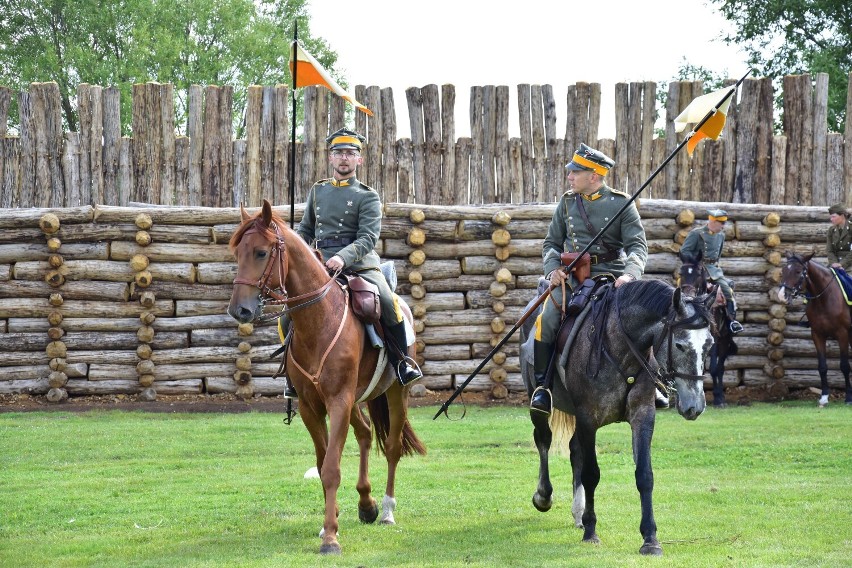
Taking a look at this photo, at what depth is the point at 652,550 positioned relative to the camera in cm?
845

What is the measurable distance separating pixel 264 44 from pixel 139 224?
23.5 m

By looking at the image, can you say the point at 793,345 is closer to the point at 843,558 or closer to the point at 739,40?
the point at 843,558

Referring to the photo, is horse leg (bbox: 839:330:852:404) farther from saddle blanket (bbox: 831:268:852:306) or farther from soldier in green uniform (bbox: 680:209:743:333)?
soldier in green uniform (bbox: 680:209:743:333)

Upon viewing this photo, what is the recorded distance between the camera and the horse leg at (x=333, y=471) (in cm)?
877

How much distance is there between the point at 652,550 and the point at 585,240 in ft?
8.55

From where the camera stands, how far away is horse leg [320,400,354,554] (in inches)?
345

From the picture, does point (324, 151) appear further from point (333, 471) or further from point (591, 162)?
point (333, 471)

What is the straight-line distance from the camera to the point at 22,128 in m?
20.1

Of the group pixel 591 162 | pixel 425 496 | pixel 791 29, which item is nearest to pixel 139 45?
pixel 791 29

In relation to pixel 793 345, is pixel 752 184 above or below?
above

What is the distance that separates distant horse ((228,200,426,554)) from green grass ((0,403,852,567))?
0.56 meters

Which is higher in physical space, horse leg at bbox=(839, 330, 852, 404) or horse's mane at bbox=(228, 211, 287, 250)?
horse's mane at bbox=(228, 211, 287, 250)

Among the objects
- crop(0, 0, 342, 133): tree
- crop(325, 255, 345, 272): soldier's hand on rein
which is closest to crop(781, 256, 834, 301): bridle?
crop(325, 255, 345, 272): soldier's hand on rein

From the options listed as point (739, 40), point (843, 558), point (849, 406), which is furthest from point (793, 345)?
point (739, 40)
